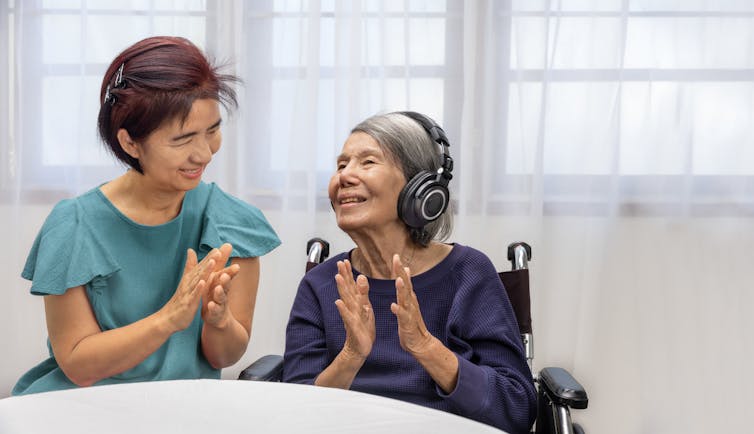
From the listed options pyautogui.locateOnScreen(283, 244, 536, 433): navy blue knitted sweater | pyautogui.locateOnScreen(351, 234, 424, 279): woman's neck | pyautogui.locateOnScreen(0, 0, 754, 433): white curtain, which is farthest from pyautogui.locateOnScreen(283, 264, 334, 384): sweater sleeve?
pyautogui.locateOnScreen(0, 0, 754, 433): white curtain

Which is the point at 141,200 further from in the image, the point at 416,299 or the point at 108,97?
the point at 416,299

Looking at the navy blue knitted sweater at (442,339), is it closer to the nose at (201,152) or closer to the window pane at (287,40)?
the nose at (201,152)

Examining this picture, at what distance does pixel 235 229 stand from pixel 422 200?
1.19ft

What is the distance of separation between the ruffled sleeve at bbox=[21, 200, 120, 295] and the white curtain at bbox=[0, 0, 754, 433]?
1295mm

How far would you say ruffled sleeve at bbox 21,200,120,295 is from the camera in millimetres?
1404

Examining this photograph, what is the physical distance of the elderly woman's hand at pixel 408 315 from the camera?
1.38m

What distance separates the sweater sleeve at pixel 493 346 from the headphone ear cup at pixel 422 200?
147 mm

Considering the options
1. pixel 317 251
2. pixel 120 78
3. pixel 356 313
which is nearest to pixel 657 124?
pixel 317 251

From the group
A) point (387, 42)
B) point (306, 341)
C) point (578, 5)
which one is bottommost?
point (306, 341)

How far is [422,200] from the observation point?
1.57 m

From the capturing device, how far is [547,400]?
1782mm

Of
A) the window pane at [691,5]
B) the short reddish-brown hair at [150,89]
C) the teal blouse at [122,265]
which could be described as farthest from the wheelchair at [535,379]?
the window pane at [691,5]

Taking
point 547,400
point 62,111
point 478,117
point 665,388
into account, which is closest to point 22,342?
point 62,111

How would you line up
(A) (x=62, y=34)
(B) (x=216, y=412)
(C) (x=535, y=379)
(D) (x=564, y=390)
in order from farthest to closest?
(A) (x=62, y=34), (C) (x=535, y=379), (D) (x=564, y=390), (B) (x=216, y=412)
